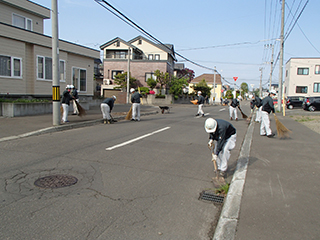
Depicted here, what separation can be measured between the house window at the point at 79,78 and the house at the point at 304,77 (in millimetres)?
A: 40543

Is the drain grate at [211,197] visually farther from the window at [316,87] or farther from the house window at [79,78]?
the window at [316,87]

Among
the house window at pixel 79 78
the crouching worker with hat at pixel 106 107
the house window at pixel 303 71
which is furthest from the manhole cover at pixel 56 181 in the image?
the house window at pixel 303 71

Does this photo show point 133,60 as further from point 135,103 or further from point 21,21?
point 135,103

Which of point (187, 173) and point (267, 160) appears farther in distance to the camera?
point (267, 160)

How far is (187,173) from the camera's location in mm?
6180

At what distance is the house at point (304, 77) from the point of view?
4900 centimetres

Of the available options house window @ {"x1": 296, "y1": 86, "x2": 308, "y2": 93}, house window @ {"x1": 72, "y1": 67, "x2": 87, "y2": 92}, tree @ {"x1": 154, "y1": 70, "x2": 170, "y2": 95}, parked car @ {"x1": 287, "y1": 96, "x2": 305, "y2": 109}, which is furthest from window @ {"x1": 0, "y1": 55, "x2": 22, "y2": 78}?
house window @ {"x1": 296, "y1": 86, "x2": 308, "y2": 93}

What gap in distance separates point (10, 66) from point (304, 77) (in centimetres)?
4835

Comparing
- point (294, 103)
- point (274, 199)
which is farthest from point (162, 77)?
point (274, 199)

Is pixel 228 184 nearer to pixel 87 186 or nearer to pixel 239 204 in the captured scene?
pixel 239 204

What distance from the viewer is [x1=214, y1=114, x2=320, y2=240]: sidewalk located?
3619 mm

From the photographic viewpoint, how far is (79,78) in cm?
2253

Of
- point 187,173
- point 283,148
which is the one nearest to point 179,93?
point 283,148

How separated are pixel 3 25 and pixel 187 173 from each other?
14.8 metres
